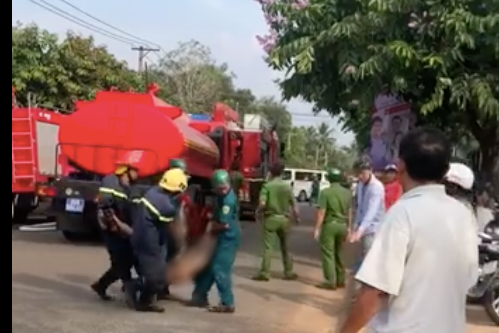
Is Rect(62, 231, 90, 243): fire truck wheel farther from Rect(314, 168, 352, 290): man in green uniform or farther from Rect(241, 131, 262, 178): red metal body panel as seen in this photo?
Rect(241, 131, 262, 178): red metal body panel

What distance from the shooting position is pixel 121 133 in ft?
55.5

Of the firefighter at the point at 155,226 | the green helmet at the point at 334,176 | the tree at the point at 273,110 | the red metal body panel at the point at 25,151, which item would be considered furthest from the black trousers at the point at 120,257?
the tree at the point at 273,110

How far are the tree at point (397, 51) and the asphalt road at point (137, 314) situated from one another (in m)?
3.23

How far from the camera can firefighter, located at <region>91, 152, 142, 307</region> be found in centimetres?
1079

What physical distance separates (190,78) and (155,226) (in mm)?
50857

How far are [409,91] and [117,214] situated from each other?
5613mm

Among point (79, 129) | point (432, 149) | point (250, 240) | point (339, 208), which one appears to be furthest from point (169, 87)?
point (432, 149)

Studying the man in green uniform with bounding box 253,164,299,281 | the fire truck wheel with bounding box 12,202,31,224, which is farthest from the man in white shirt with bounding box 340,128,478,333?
the fire truck wheel with bounding box 12,202,31,224

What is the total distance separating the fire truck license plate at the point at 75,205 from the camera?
17.0 m

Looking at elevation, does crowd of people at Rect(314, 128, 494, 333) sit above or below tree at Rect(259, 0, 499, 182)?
below

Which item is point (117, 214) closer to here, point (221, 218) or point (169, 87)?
point (221, 218)

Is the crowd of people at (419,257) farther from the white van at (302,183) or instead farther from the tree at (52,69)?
the white van at (302,183)

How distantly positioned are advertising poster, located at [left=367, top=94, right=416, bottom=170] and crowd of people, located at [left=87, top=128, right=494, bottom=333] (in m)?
2.41

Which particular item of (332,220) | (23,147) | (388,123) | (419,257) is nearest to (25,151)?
(23,147)
